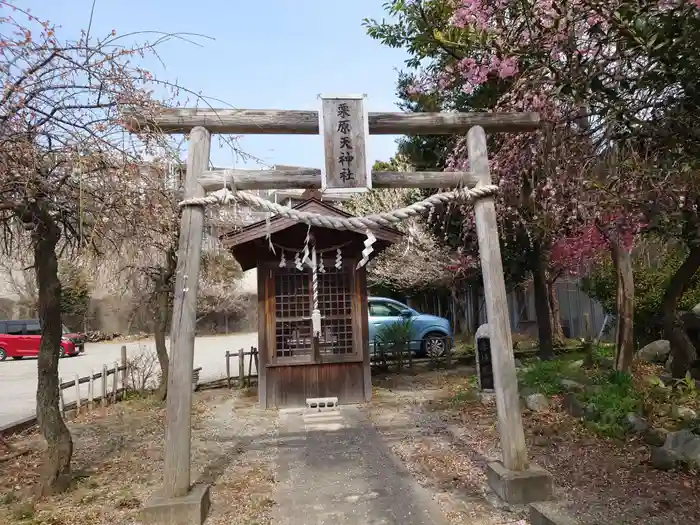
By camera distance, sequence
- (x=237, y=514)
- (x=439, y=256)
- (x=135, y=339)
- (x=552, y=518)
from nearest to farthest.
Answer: (x=552, y=518), (x=237, y=514), (x=439, y=256), (x=135, y=339)

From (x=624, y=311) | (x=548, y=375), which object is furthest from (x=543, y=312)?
(x=624, y=311)

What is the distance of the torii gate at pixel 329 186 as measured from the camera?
168 inches

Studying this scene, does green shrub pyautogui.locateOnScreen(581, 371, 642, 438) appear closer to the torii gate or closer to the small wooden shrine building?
the torii gate

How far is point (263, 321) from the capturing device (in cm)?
870

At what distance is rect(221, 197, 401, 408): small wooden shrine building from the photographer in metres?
8.69

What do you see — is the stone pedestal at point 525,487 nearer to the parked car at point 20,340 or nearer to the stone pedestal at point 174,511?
the stone pedestal at point 174,511

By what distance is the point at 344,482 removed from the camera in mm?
5043

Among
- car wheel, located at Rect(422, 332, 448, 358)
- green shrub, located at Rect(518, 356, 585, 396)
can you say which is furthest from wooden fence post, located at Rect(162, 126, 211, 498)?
car wheel, located at Rect(422, 332, 448, 358)

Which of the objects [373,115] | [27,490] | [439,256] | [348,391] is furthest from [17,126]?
[439,256]

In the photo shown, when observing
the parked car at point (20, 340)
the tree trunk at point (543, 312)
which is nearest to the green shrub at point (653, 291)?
the tree trunk at point (543, 312)

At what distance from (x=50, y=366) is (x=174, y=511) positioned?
1974 millimetres

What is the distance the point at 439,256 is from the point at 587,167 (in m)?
13.1

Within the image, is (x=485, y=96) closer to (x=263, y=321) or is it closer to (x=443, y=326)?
(x=263, y=321)

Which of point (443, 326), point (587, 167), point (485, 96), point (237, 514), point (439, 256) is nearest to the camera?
point (237, 514)
